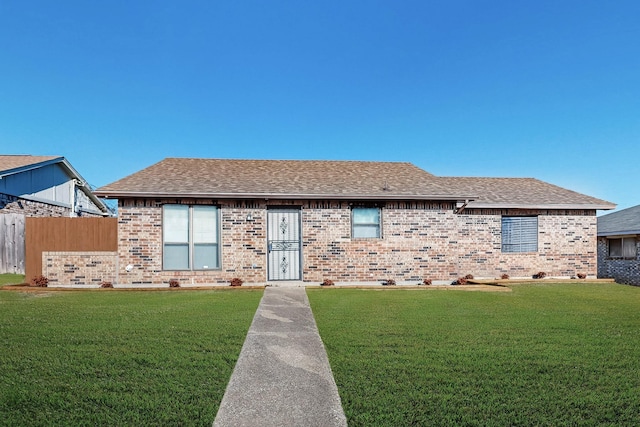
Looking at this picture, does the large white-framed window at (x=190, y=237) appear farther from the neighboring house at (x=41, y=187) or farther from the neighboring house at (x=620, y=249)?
the neighboring house at (x=620, y=249)

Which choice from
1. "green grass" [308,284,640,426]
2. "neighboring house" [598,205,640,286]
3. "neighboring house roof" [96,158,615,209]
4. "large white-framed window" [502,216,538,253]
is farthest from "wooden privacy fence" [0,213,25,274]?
"neighboring house" [598,205,640,286]

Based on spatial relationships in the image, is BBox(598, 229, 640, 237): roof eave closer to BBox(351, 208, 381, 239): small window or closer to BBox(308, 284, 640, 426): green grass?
BBox(308, 284, 640, 426): green grass

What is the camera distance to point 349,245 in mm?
12125

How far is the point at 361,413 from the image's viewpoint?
10.5 feet

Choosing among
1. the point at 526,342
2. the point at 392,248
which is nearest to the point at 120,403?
the point at 526,342

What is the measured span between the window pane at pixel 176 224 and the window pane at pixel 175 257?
0.22 metres

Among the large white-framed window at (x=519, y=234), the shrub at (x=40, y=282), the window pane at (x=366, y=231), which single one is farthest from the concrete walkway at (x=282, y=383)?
the large white-framed window at (x=519, y=234)

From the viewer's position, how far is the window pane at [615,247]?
15520 millimetres

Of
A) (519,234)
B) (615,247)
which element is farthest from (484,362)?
(615,247)

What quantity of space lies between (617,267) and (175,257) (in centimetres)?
1723

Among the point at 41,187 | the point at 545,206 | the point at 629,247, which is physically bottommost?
the point at 629,247

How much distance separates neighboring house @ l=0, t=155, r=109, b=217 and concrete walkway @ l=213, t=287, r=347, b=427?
16.2m

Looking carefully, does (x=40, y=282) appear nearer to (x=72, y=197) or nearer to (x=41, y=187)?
(x=41, y=187)

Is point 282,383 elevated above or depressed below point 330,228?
below
